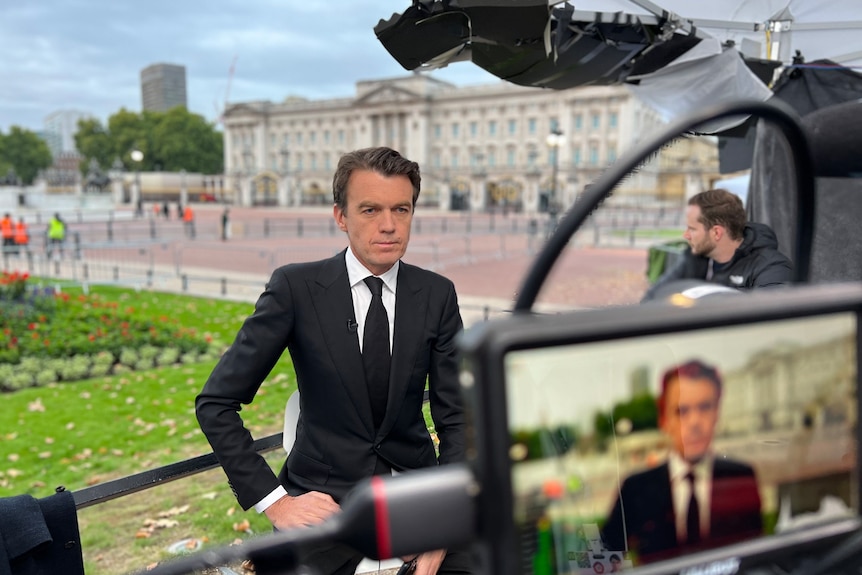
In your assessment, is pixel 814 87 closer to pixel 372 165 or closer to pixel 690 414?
pixel 372 165

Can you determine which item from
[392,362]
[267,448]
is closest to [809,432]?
[392,362]

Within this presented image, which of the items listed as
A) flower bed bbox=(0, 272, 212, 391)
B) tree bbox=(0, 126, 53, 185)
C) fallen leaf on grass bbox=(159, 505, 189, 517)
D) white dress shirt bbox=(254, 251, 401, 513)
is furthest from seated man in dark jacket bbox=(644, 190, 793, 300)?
tree bbox=(0, 126, 53, 185)

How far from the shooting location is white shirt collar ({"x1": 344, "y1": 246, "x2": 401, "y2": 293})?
2.08 m

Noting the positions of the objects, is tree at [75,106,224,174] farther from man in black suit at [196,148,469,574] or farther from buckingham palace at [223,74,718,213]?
man in black suit at [196,148,469,574]

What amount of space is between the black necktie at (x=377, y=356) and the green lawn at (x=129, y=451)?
9.39 ft

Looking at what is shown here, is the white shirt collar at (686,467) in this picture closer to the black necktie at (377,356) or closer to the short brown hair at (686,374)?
the short brown hair at (686,374)

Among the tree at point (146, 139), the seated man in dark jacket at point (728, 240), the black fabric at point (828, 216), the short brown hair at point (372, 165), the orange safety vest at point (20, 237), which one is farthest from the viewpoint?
the tree at point (146, 139)

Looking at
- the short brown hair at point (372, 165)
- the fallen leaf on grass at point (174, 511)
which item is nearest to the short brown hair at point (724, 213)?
the short brown hair at point (372, 165)

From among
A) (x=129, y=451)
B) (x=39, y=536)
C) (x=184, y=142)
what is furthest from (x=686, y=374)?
(x=184, y=142)

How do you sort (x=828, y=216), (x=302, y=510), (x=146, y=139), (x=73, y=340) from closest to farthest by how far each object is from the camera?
(x=302, y=510)
(x=828, y=216)
(x=73, y=340)
(x=146, y=139)

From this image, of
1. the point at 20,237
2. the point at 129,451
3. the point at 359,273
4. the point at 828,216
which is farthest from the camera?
the point at 20,237

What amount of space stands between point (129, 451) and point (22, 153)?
4717 inches

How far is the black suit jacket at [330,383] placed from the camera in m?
1.90

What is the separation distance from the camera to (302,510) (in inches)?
72.3
